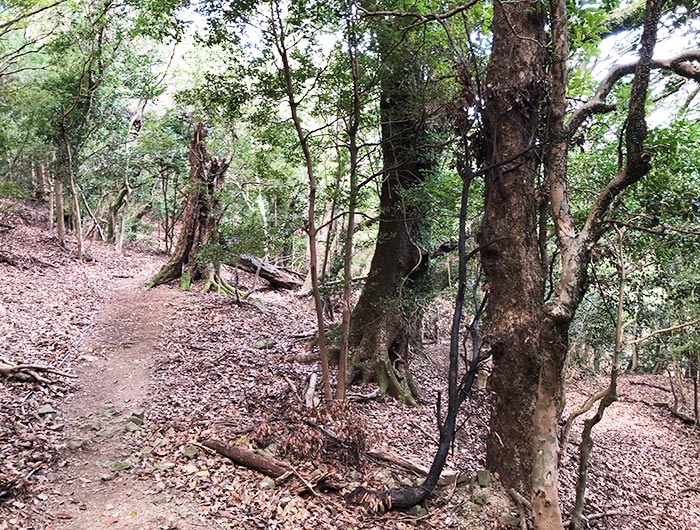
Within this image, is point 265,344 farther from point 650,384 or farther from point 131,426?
point 650,384

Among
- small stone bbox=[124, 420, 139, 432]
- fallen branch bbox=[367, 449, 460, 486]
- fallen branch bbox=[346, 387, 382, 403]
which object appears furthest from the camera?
fallen branch bbox=[346, 387, 382, 403]

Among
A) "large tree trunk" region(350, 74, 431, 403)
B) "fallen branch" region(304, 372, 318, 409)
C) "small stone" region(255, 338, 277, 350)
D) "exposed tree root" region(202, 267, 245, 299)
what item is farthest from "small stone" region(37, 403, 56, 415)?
"exposed tree root" region(202, 267, 245, 299)

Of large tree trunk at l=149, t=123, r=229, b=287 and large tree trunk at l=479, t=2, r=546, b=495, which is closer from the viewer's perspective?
large tree trunk at l=479, t=2, r=546, b=495

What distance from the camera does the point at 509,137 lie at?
5.02 metres

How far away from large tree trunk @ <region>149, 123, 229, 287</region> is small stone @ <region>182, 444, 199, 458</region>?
25.1ft

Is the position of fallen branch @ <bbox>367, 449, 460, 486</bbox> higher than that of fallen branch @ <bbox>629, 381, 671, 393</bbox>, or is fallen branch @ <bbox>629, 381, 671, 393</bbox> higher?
fallen branch @ <bbox>367, 449, 460, 486</bbox>

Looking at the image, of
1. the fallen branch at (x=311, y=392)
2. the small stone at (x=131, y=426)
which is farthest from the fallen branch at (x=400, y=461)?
the small stone at (x=131, y=426)

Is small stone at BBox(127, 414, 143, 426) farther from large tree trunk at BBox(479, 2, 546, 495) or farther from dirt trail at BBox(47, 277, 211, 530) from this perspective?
large tree trunk at BBox(479, 2, 546, 495)

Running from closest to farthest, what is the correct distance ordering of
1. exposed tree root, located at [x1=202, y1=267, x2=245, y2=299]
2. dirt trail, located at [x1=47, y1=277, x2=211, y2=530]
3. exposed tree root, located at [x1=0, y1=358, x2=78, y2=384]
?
dirt trail, located at [x1=47, y1=277, x2=211, y2=530], exposed tree root, located at [x1=0, y1=358, x2=78, y2=384], exposed tree root, located at [x1=202, y1=267, x2=245, y2=299]

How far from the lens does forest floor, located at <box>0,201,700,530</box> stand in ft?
14.5

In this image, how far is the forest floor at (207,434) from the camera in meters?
4.43

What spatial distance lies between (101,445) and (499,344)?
481 centimetres

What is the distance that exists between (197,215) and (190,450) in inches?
334

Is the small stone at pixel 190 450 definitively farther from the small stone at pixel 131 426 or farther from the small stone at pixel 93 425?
the small stone at pixel 93 425
